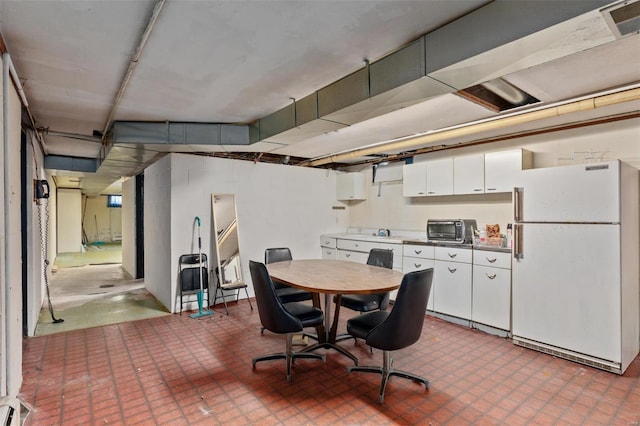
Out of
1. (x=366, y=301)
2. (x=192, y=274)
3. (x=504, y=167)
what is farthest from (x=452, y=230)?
(x=192, y=274)

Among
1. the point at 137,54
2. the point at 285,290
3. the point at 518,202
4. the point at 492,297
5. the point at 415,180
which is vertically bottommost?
the point at 492,297

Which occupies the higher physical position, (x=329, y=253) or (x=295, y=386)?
(x=329, y=253)

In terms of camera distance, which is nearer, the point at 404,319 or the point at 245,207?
the point at 404,319

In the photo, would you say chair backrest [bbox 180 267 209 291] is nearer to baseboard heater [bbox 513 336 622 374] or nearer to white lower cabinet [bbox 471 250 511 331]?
white lower cabinet [bbox 471 250 511 331]

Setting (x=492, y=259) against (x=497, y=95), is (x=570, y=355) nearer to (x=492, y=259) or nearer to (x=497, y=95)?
(x=492, y=259)

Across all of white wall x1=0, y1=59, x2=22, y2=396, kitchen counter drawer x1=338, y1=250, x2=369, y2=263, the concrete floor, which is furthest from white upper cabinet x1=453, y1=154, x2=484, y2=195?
Answer: white wall x1=0, y1=59, x2=22, y2=396

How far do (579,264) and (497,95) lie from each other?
1847 millimetres

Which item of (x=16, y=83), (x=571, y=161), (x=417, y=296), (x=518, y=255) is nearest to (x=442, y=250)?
(x=518, y=255)

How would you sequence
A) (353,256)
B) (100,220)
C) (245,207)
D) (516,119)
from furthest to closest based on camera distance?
(100,220) → (353,256) → (245,207) → (516,119)

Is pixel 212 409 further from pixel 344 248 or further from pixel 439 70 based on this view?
pixel 344 248

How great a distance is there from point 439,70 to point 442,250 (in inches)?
118

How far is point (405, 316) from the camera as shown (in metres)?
2.46

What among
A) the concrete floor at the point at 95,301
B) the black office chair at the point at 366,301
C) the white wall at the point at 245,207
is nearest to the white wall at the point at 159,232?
the white wall at the point at 245,207

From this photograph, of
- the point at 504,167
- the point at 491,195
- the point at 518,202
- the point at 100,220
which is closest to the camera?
the point at 518,202
